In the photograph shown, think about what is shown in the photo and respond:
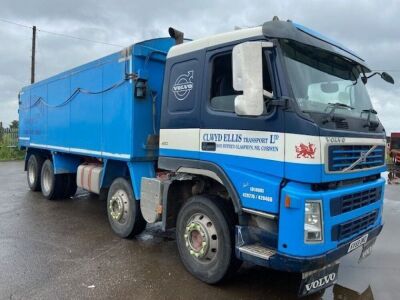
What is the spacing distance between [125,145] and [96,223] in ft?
7.51

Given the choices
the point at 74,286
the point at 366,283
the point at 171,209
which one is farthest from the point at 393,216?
the point at 74,286

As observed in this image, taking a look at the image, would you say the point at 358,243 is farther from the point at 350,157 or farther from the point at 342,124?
the point at 342,124

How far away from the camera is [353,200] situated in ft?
13.5

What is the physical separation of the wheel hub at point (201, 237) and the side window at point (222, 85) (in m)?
1.32

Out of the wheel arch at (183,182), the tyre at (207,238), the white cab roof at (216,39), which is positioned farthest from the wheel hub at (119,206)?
the white cab roof at (216,39)

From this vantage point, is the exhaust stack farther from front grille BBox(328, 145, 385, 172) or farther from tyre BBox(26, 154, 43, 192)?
tyre BBox(26, 154, 43, 192)

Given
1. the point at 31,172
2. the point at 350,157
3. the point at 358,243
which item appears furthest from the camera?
the point at 31,172

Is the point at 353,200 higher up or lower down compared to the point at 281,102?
lower down

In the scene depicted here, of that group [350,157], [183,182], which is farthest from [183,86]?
[350,157]

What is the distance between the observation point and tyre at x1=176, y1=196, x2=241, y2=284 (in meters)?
4.40

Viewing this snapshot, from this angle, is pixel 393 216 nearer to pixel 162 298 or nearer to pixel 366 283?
pixel 366 283

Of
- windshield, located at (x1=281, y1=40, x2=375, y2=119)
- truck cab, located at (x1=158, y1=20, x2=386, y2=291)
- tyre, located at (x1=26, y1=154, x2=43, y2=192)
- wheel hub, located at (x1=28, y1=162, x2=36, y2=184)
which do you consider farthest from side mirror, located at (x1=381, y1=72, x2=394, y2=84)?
wheel hub, located at (x1=28, y1=162, x2=36, y2=184)

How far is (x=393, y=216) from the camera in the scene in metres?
8.65

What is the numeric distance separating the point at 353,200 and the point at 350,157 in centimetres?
46
